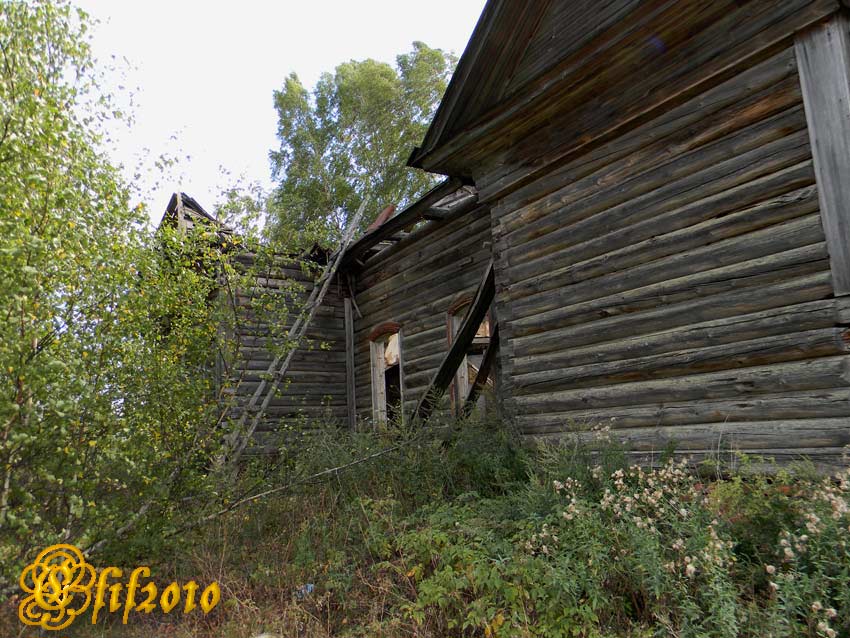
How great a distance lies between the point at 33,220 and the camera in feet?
13.8

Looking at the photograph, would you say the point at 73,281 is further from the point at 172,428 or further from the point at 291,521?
the point at 291,521

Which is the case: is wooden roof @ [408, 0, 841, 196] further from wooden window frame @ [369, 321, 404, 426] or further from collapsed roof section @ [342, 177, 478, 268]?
wooden window frame @ [369, 321, 404, 426]

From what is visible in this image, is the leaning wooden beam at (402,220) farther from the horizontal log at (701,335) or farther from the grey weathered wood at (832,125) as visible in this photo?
the grey weathered wood at (832,125)

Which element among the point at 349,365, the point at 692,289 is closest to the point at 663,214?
the point at 692,289

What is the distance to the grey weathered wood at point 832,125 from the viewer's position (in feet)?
15.0

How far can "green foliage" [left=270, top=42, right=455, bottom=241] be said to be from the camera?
90.4 ft

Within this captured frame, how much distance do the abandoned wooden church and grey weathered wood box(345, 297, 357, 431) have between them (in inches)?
229

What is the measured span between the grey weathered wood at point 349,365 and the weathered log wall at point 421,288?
0.55ft

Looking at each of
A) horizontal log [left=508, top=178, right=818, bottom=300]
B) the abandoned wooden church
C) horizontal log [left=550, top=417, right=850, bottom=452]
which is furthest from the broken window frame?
horizontal log [left=550, top=417, right=850, bottom=452]

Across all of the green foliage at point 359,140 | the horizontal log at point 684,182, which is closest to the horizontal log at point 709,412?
the horizontal log at point 684,182

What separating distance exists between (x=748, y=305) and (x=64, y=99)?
5.76 m

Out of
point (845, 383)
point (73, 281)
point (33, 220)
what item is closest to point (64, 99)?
point (33, 220)

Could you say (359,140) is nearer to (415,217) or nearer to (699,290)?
(415,217)

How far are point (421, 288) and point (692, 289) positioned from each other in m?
6.74
